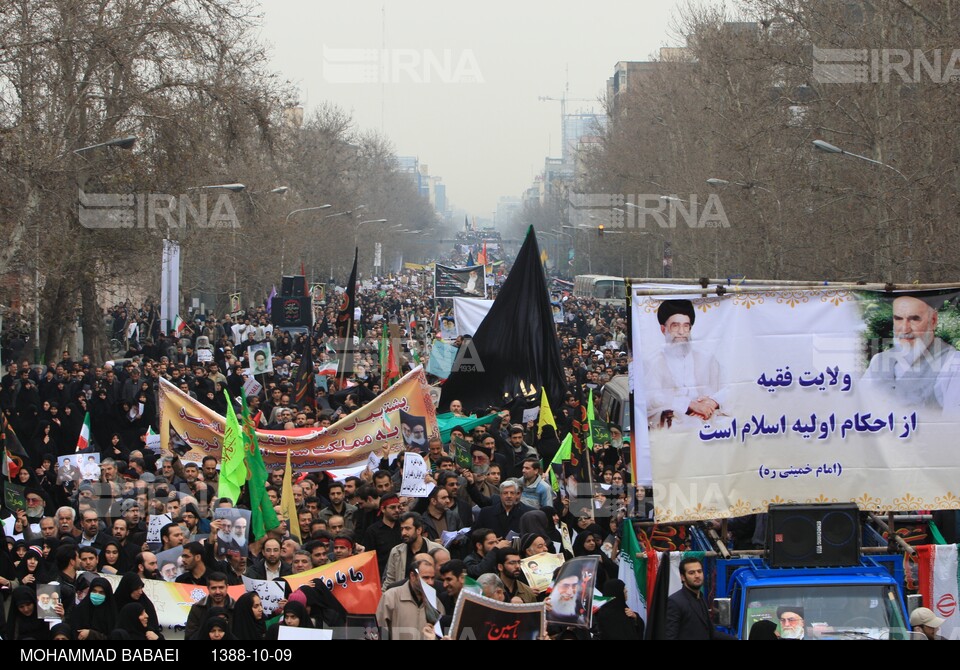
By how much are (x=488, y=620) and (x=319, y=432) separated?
22.8ft

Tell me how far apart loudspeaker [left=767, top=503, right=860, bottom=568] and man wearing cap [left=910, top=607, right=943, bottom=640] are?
0.46 m

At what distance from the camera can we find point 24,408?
17.8m

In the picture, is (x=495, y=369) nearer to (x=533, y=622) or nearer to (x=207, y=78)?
(x=533, y=622)

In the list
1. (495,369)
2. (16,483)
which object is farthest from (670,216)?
(16,483)

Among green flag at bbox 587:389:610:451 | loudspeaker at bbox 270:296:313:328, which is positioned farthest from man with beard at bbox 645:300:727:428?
loudspeaker at bbox 270:296:313:328

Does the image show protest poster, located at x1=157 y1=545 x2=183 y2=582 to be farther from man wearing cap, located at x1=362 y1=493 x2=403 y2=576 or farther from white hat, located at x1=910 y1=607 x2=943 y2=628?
white hat, located at x1=910 y1=607 x2=943 y2=628

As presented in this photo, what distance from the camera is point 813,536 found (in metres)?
8.09

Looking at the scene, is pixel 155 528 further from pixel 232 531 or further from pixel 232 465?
pixel 232 465

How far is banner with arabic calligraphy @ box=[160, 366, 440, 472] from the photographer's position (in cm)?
1382

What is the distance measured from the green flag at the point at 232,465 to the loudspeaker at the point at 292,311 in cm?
1983

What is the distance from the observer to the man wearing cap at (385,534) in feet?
32.8

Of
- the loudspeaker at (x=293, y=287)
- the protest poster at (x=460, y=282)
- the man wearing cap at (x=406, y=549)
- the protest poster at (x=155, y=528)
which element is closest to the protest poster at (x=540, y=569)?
the man wearing cap at (x=406, y=549)

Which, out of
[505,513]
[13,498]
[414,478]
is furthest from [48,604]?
[414,478]
